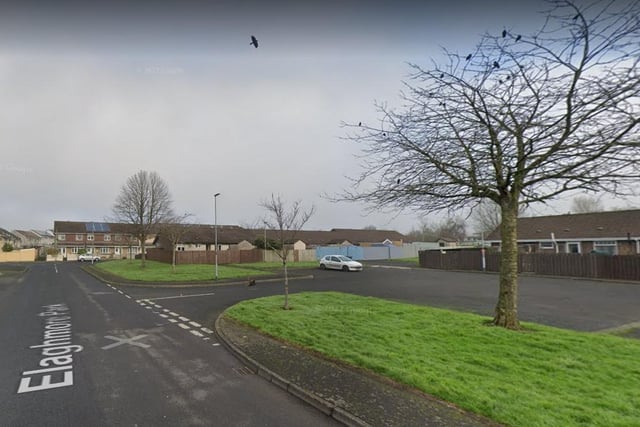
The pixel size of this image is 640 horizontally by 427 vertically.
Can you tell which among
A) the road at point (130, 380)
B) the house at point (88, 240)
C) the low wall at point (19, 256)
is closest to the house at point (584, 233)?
the road at point (130, 380)

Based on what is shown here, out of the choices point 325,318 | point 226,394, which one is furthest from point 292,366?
point 325,318

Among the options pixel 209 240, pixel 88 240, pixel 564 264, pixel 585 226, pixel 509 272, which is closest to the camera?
pixel 509 272

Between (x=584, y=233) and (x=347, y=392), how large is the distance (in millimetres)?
32347

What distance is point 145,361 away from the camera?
615cm

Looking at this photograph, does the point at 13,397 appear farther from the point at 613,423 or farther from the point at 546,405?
the point at 613,423

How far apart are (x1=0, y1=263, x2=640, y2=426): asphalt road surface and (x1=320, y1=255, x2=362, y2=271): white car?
1531cm

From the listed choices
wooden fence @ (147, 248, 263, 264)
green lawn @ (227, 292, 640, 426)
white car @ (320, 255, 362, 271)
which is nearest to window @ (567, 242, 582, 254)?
white car @ (320, 255, 362, 271)

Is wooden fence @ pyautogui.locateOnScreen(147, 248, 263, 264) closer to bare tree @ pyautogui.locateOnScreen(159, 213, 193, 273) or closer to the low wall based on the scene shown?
bare tree @ pyautogui.locateOnScreen(159, 213, 193, 273)

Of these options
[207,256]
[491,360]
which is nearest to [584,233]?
[491,360]

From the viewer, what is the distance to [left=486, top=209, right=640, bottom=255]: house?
25.3 metres

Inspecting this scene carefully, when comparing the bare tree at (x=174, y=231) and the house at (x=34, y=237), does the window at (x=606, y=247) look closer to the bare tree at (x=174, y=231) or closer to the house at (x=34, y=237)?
the bare tree at (x=174, y=231)

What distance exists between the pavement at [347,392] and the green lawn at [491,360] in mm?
214

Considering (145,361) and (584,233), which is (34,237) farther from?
(584,233)

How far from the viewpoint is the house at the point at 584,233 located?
25.3m
